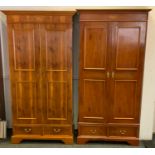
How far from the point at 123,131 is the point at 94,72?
38.9 inches

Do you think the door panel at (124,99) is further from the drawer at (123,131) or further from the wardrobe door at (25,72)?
the wardrobe door at (25,72)

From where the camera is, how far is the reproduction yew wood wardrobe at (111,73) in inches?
101

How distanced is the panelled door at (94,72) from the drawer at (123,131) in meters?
0.20

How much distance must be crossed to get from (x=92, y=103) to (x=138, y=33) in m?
1.16

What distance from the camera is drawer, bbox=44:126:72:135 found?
286 centimetres

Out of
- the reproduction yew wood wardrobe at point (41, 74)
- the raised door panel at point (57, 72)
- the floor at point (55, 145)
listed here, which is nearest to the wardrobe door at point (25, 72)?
the reproduction yew wood wardrobe at point (41, 74)

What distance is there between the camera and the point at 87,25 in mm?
2582

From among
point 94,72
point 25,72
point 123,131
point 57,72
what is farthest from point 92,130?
point 25,72

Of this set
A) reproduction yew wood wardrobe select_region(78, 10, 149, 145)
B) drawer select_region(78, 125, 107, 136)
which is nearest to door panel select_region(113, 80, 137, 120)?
reproduction yew wood wardrobe select_region(78, 10, 149, 145)

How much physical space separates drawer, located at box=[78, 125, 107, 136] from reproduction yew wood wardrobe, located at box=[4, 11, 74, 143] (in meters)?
0.17

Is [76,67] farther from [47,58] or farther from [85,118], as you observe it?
[85,118]

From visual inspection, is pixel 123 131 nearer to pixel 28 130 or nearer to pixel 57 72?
pixel 57 72

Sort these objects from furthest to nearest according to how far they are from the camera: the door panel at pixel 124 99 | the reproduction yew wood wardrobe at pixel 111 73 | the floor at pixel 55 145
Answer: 1. the floor at pixel 55 145
2. the door panel at pixel 124 99
3. the reproduction yew wood wardrobe at pixel 111 73

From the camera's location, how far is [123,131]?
112 inches
